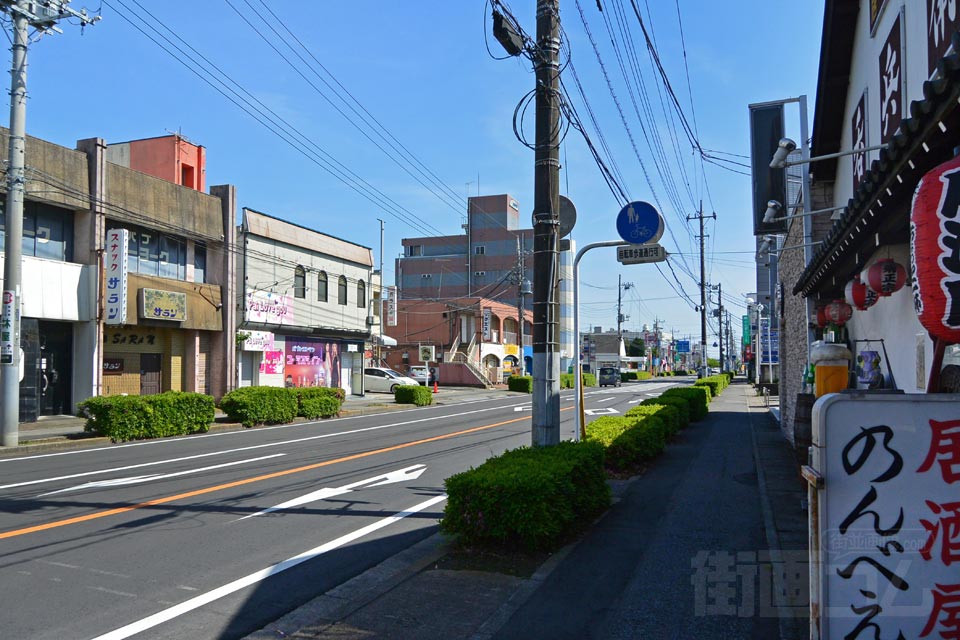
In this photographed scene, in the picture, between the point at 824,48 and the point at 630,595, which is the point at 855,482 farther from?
the point at 824,48

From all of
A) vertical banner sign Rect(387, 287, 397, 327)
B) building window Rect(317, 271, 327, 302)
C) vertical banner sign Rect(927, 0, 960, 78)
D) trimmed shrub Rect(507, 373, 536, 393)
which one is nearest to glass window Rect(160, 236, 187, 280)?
building window Rect(317, 271, 327, 302)

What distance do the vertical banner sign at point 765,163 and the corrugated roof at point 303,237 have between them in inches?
802

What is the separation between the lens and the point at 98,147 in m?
20.8

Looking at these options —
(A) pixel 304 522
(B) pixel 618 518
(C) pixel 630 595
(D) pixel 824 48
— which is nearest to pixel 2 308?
(A) pixel 304 522

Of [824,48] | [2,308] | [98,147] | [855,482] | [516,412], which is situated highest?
[98,147]

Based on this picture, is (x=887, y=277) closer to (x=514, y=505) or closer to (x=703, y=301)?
(x=514, y=505)

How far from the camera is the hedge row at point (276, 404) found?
20.5 m

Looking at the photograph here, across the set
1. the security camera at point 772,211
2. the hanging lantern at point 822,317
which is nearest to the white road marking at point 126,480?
the hanging lantern at point 822,317

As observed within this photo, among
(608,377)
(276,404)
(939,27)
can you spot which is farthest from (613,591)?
(608,377)

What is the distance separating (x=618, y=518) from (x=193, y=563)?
4.45m

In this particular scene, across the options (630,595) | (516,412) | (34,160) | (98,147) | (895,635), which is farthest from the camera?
(516,412)

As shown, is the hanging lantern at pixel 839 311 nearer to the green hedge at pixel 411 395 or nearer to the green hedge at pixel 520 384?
the green hedge at pixel 411 395

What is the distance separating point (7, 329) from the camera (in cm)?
1488

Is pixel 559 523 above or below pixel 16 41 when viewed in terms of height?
below
